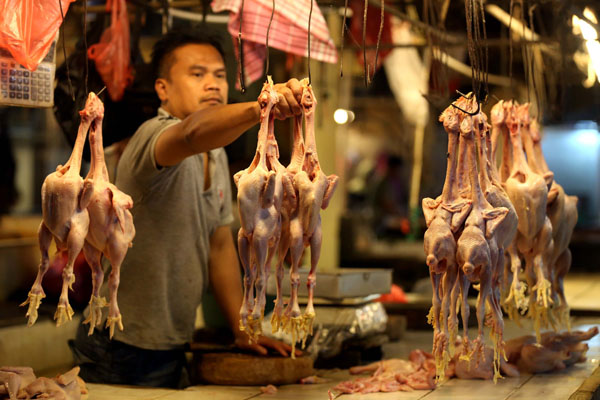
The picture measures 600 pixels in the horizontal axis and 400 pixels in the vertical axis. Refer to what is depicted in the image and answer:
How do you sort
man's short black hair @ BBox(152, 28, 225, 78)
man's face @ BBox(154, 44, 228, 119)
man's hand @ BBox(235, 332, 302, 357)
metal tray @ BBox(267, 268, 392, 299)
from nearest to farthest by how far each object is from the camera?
man's hand @ BBox(235, 332, 302, 357) → man's face @ BBox(154, 44, 228, 119) → man's short black hair @ BBox(152, 28, 225, 78) → metal tray @ BBox(267, 268, 392, 299)

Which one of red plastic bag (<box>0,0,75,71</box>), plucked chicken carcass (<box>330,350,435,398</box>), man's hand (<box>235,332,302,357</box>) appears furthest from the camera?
man's hand (<box>235,332,302,357</box>)

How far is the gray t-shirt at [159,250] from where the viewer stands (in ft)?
16.5

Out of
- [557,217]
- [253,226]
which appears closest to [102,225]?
[253,226]

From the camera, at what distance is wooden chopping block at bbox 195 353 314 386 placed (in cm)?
475

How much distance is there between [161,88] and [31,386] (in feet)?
7.15

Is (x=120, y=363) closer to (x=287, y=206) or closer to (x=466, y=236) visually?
(x=287, y=206)

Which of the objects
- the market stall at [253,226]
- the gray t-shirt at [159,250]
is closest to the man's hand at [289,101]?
the market stall at [253,226]

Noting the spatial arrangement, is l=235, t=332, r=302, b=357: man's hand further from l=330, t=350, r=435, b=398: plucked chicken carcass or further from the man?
l=330, t=350, r=435, b=398: plucked chicken carcass

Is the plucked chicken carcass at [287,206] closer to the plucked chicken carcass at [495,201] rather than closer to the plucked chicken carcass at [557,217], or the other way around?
the plucked chicken carcass at [495,201]

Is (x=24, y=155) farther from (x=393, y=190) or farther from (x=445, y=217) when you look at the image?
(x=445, y=217)

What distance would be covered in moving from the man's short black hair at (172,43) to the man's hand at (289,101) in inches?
74.2

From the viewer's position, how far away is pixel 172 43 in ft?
17.7

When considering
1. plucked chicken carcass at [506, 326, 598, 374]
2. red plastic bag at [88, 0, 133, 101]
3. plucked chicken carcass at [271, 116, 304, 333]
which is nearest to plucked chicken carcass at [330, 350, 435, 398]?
plucked chicken carcass at [506, 326, 598, 374]

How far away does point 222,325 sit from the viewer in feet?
21.9
